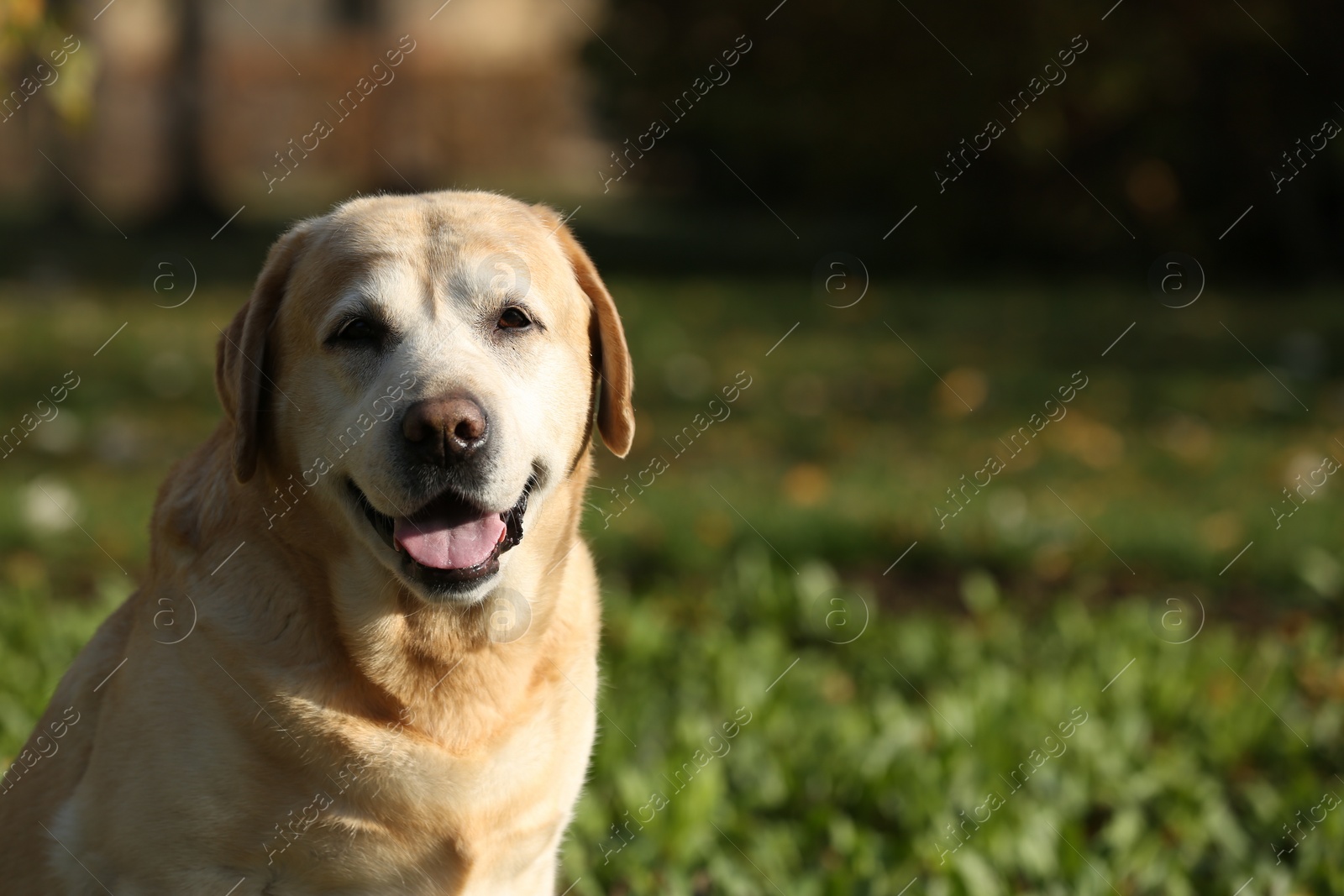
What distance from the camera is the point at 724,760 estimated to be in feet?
14.6

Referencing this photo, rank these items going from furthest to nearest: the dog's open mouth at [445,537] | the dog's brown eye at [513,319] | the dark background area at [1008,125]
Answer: the dark background area at [1008,125]
the dog's brown eye at [513,319]
the dog's open mouth at [445,537]

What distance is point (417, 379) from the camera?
2797 millimetres

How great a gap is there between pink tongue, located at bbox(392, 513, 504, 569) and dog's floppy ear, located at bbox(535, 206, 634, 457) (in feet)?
1.76

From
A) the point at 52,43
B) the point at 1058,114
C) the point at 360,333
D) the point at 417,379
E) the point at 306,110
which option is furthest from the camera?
the point at 306,110

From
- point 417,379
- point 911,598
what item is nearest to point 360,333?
point 417,379

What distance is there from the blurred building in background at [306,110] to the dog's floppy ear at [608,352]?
47.2ft

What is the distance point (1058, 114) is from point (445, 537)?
12363 millimetres

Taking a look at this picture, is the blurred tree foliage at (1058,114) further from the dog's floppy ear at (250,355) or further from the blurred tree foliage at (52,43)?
the dog's floppy ear at (250,355)

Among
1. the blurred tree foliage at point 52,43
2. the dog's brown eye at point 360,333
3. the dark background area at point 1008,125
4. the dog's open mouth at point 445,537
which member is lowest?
the dark background area at point 1008,125

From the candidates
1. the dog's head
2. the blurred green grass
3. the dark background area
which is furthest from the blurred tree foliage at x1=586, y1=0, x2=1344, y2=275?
the dog's head

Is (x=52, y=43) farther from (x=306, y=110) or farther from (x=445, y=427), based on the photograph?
(x=306, y=110)

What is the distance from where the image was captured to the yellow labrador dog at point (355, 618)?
2662 millimetres

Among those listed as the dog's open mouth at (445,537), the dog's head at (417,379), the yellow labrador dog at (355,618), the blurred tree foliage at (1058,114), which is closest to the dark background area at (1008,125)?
the blurred tree foliage at (1058,114)

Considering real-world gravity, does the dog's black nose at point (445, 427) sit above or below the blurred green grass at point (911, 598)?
above
